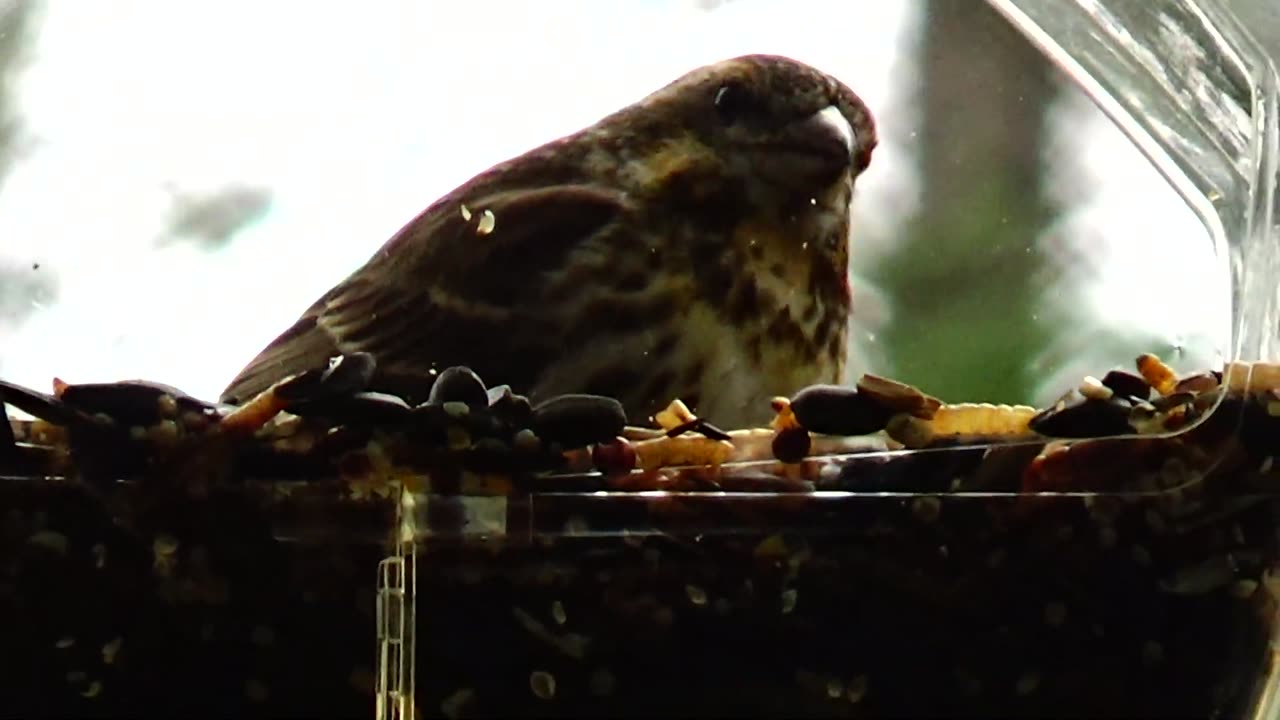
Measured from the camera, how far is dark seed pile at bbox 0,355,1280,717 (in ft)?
3.18

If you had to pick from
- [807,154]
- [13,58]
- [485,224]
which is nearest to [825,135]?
[807,154]

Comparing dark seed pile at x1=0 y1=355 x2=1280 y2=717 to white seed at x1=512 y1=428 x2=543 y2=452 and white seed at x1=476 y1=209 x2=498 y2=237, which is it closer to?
white seed at x1=512 y1=428 x2=543 y2=452

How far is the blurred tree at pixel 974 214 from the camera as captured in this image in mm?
1175

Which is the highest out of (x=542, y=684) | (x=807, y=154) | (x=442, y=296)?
(x=807, y=154)

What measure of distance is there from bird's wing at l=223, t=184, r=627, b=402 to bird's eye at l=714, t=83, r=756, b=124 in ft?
0.74

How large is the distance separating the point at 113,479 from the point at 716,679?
1.33 feet

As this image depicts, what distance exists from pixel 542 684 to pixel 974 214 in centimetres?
49

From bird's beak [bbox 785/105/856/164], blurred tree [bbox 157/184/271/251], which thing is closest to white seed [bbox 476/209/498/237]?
blurred tree [bbox 157/184/271/251]

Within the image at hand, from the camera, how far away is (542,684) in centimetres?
100

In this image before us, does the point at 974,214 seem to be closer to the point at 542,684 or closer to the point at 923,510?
the point at 923,510

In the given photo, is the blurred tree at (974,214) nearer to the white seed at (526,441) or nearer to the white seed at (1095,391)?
the white seed at (1095,391)

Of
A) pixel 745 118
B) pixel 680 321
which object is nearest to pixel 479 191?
pixel 680 321

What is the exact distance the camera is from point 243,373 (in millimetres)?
1213

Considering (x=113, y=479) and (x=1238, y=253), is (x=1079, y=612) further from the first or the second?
(x=113, y=479)
